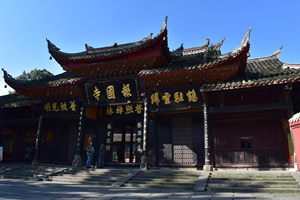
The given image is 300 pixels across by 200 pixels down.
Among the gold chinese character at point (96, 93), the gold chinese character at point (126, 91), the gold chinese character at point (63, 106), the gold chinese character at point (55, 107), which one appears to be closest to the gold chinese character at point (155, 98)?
the gold chinese character at point (126, 91)

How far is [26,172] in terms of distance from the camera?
10422 millimetres

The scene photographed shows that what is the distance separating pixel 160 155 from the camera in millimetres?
11523

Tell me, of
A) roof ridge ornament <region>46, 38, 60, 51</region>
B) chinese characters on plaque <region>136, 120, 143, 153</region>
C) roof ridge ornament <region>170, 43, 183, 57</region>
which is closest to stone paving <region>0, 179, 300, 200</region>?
chinese characters on plaque <region>136, 120, 143, 153</region>

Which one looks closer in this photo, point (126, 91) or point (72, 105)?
point (126, 91)

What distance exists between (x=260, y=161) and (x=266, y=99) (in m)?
2.72

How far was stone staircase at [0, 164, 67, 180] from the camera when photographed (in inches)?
389

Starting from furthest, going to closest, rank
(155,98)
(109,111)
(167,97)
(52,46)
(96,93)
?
(109,111) < (52,46) < (96,93) < (155,98) < (167,97)

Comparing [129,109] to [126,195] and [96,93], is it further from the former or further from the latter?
[126,195]

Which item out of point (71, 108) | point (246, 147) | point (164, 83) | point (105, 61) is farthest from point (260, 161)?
point (71, 108)

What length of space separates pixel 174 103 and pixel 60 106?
6311 mm

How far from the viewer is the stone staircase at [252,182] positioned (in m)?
6.51

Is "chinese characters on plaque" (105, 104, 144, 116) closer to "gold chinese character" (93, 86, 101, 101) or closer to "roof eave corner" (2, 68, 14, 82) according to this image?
"gold chinese character" (93, 86, 101, 101)

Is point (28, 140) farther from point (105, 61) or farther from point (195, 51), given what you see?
point (195, 51)

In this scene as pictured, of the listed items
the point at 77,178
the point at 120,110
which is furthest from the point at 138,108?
the point at 77,178
